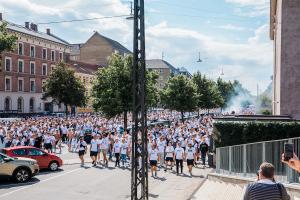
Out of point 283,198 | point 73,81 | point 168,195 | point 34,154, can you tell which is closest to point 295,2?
point 168,195

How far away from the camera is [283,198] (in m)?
5.30

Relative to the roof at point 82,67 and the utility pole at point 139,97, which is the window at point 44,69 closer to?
the roof at point 82,67

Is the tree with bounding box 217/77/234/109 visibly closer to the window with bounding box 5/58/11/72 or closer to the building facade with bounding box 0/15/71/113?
the building facade with bounding box 0/15/71/113

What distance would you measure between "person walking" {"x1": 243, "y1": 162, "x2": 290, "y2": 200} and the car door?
15.7 meters

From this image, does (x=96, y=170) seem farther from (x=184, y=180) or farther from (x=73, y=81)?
(x=73, y=81)

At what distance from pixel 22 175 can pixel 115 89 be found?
55.9 ft

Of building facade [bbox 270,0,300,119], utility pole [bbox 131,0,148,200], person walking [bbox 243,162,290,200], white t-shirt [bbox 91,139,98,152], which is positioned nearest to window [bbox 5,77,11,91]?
white t-shirt [bbox 91,139,98,152]

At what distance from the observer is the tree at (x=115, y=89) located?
33.6m

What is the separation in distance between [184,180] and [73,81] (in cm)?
4404

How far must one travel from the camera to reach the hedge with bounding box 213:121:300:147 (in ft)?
61.5

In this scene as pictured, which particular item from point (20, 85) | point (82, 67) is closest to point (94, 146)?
point (20, 85)

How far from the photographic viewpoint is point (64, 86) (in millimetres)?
58719

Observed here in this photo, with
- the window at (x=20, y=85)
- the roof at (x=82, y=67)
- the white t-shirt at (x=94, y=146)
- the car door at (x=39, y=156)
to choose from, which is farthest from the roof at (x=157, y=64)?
the car door at (x=39, y=156)

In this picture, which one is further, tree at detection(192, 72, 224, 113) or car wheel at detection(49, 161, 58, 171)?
tree at detection(192, 72, 224, 113)
